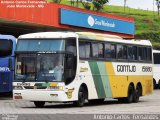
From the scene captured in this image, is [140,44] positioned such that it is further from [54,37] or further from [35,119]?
[35,119]

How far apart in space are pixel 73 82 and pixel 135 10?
132076 millimetres

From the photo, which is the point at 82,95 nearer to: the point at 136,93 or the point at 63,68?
the point at 63,68

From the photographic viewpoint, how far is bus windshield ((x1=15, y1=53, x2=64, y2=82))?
75.7 ft

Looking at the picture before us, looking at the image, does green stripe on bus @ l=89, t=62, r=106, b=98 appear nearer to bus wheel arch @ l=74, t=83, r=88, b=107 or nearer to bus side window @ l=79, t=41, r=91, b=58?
bus side window @ l=79, t=41, r=91, b=58

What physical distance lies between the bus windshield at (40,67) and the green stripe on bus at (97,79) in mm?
2189

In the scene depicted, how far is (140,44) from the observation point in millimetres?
29938

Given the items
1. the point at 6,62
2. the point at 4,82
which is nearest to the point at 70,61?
the point at 6,62

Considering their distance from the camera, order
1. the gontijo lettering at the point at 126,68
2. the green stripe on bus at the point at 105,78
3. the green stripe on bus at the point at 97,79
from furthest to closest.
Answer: the gontijo lettering at the point at 126,68 → the green stripe on bus at the point at 105,78 → the green stripe on bus at the point at 97,79

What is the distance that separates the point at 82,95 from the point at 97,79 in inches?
67.3

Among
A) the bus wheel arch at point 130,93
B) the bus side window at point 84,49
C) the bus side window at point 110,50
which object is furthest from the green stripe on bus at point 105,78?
the bus wheel arch at point 130,93

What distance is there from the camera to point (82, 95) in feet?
79.1

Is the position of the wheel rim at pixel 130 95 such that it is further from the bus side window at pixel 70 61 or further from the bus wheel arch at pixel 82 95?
the bus side window at pixel 70 61

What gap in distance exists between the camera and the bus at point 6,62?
30.2 metres

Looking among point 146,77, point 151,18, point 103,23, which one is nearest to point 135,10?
point 151,18
